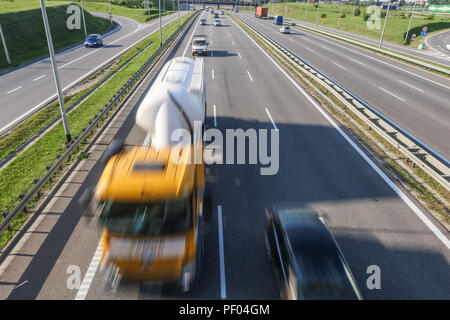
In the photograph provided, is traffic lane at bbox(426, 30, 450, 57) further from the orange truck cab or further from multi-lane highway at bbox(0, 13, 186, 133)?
the orange truck cab

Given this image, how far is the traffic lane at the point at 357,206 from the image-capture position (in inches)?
301

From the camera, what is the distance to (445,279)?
24.6ft

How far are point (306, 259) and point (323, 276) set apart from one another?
1.64ft

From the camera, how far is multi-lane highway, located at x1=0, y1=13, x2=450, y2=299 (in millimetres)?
7188

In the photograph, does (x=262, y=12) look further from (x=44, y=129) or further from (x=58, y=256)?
(x=58, y=256)

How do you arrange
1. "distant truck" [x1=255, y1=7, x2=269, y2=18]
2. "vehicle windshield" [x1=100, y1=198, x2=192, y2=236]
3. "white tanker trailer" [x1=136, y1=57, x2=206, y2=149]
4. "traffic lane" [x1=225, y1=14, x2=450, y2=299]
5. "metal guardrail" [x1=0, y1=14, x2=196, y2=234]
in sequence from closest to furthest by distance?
"vehicle windshield" [x1=100, y1=198, x2=192, y2=236] < "traffic lane" [x1=225, y1=14, x2=450, y2=299] < "metal guardrail" [x1=0, y1=14, x2=196, y2=234] < "white tanker trailer" [x1=136, y1=57, x2=206, y2=149] < "distant truck" [x1=255, y1=7, x2=269, y2=18]

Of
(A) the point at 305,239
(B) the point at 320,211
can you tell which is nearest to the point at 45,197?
(A) the point at 305,239

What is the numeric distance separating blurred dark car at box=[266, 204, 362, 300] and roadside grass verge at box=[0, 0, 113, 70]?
112 ft

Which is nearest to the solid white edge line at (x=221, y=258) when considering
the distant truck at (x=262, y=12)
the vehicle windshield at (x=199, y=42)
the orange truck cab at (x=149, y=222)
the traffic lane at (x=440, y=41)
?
the orange truck cab at (x=149, y=222)

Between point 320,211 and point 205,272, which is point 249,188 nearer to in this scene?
point 320,211

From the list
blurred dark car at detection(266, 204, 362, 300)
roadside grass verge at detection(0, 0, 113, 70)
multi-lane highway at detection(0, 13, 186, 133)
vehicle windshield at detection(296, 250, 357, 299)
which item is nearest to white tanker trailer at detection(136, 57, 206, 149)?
blurred dark car at detection(266, 204, 362, 300)

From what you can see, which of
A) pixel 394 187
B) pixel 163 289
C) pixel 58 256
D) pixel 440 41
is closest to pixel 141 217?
pixel 163 289

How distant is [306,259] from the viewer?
640 cm

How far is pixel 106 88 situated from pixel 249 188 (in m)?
16.5
